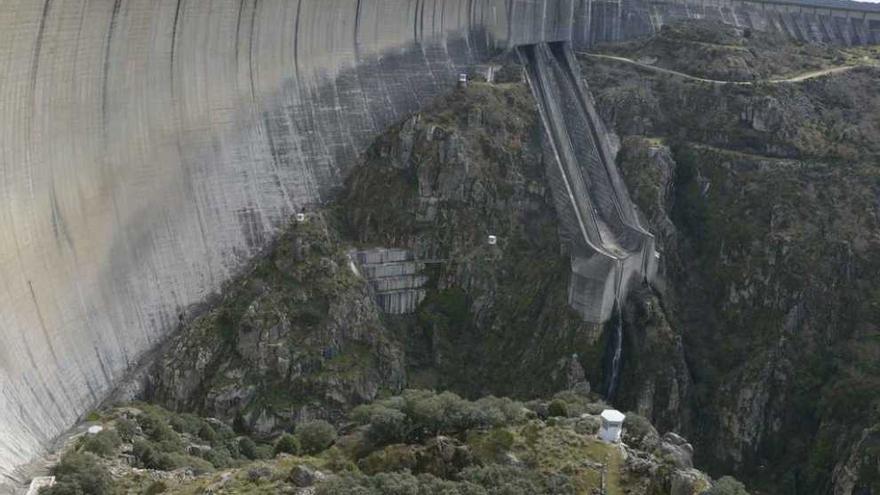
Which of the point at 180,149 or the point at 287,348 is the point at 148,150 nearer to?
the point at 180,149

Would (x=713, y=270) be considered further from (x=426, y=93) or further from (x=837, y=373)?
(x=426, y=93)

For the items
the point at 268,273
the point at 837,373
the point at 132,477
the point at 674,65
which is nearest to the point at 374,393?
the point at 268,273

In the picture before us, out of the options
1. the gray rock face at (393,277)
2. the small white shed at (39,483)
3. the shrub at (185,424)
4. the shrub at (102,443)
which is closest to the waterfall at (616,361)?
the gray rock face at (393,277)

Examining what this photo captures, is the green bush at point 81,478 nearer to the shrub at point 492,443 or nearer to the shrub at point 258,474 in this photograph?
the shrub at point 258,474

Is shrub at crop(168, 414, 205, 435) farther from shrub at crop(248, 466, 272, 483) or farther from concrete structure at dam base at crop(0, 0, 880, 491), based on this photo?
shrub at crop(248, 466, 272, 483)

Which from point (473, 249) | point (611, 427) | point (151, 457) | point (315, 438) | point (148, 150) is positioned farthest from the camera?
point (473, 249)

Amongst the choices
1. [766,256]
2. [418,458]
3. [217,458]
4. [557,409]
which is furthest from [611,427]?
[766,256]
